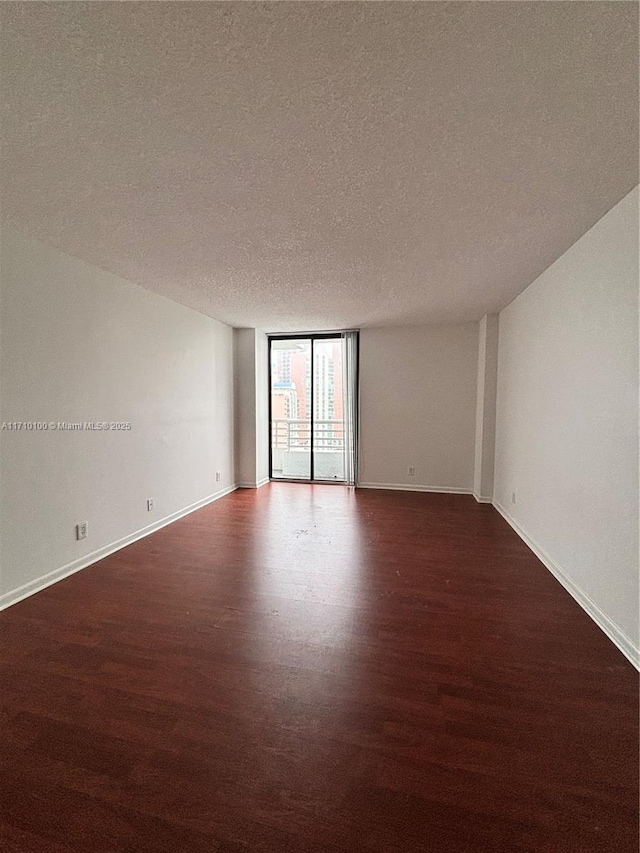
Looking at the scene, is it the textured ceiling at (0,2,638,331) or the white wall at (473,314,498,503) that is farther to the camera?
the white wall at (473,314,498,503)

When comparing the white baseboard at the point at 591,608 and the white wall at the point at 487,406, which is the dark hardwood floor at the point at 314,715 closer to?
the white baseboard at the point at 591,608

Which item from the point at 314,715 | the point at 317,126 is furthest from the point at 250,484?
the point at 317,126

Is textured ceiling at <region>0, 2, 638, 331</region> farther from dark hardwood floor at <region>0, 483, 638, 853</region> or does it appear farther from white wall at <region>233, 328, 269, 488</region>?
white wall at <region>233, 328, 269, 488</region>

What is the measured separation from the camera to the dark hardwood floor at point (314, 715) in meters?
1.13

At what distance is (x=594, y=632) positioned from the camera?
2076 mm

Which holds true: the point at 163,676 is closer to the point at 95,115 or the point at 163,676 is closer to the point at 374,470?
the point at 95,115

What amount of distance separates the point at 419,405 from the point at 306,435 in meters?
2.09

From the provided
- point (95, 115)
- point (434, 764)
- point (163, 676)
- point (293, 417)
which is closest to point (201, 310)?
point (293, 417)

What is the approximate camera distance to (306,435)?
6.49 metres

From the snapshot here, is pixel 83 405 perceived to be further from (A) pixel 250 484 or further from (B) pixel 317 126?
(A) pixel 250 484

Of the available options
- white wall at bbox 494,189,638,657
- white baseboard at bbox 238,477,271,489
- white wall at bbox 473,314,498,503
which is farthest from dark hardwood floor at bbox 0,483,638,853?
white baseboard at bbox 238,477,271,489

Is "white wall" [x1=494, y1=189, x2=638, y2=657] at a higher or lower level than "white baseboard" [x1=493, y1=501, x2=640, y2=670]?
higher

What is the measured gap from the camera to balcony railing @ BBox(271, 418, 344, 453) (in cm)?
614

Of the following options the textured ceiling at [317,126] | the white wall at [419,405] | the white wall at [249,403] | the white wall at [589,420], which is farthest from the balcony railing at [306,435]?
the textured ceiling at [317,126]
